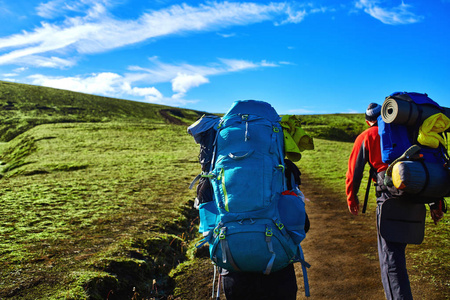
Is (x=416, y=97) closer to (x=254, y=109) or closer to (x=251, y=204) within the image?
(x=254, y=109)

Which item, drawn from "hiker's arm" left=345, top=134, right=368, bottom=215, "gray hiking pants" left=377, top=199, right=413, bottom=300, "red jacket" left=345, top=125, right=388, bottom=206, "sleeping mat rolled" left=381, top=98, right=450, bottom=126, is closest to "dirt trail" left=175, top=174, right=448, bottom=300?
"gray hiking pants" left=377, top=199, right=413, bottom=300

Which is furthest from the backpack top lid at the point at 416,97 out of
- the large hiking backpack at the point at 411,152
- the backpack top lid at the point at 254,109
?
the backpack top lid at the point at 254,109

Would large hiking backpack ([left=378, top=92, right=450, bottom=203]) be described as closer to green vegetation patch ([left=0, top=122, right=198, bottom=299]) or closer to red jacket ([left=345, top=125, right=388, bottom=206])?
red jacket ([left=345, top=125, right=388, bottom=206])

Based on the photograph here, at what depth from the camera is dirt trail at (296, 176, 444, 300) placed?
5.56m

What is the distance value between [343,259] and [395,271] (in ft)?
10.6

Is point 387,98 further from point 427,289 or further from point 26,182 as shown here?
point 26,182

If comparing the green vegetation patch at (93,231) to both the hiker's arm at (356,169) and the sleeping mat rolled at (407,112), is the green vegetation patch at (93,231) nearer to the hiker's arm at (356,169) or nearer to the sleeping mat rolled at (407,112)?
the hiker's arm at (356,169)

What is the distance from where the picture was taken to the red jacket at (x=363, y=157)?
14.5ft

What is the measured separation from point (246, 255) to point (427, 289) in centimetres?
452

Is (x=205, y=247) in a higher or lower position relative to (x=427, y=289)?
higher

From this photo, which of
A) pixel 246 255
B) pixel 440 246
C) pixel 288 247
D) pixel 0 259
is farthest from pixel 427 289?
pixel 0 259

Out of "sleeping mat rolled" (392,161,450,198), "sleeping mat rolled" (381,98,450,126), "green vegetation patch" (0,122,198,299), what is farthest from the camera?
"green vegetation patch" (0,122,198,299)

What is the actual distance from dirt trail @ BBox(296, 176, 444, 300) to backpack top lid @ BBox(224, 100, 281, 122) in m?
3.81

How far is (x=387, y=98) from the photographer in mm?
3852
